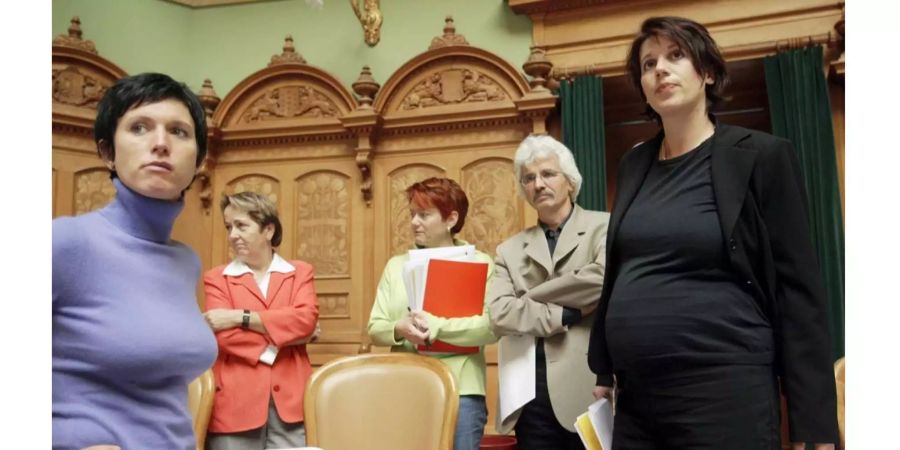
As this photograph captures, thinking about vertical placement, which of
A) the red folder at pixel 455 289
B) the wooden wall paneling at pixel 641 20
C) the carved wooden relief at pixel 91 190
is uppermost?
the wooden wall paneling at pixel 641 20

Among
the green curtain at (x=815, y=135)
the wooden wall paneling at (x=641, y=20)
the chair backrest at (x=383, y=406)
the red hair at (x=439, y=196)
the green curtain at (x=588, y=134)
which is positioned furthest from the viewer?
the green curtain at (x=588, y=134)

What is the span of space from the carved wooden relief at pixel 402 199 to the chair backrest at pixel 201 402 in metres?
2.27

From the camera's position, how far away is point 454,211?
237 cm

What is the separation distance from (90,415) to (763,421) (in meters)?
1.02

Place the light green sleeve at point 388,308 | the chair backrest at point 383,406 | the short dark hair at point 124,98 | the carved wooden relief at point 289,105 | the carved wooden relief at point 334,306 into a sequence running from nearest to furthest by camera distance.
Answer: the short dark hair at point 124,98, the chair backrest at point 383,406, the light green sleeve at point 388,308, the carved wooden relief at point 334,306, the carved wooden relief at point 289,105

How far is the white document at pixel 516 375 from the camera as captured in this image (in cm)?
181

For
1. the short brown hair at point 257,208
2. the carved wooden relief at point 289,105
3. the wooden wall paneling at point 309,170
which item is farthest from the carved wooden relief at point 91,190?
the short brown hair at point 257,208

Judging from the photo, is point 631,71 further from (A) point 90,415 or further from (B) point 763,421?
(A) point 90,415

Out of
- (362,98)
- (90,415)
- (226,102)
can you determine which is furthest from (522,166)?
(226,102)

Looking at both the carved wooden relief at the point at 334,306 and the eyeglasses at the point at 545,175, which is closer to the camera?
the eyeglasses at the point at 545,175

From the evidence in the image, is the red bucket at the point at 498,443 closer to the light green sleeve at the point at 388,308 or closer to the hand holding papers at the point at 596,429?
the light green sleeve at the point at 388,308

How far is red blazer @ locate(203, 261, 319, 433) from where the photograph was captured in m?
2.13

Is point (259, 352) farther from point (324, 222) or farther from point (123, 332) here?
point (324, 222)
